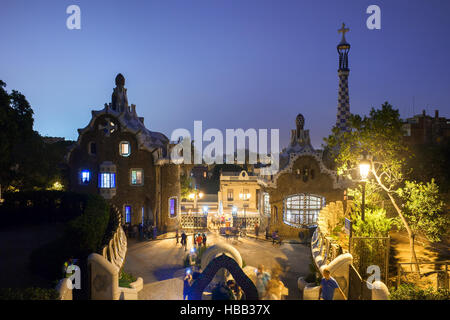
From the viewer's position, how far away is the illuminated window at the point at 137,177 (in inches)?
1123

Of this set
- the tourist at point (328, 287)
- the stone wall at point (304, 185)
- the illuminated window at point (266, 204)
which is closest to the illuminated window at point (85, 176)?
the illuminated window at point (266, 204)

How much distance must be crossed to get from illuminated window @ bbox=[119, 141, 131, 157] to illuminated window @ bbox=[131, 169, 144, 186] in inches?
72.1

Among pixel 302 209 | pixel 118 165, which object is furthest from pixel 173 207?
pixel 302 209

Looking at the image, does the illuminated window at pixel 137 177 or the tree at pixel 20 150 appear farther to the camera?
the illuminated window at pixel 137 177

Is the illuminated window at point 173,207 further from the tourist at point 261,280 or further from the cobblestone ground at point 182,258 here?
the tourist at point 261,280

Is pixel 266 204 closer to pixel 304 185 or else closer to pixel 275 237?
pixel 304 185

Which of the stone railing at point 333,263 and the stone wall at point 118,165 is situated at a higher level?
the stone wall at point 118,165

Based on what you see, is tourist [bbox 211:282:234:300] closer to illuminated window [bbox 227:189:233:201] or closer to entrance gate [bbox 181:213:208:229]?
entrance gate [bbox 181:213:208:229]

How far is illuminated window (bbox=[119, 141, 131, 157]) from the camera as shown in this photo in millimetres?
28172

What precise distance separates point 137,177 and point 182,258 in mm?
11031

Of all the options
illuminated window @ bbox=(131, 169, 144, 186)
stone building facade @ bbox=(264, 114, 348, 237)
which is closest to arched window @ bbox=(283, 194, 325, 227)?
stone building facade @ bbox=(264, 114, 348, 237)

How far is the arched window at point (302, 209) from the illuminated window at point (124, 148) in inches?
631

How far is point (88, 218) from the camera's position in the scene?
12.4m

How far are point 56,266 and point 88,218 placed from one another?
9.49ft
